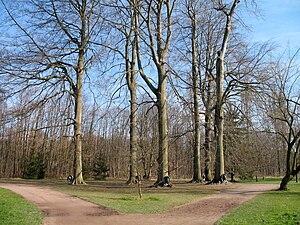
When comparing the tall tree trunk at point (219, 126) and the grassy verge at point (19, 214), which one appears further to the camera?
the tall tree trunk at point (219, 126)

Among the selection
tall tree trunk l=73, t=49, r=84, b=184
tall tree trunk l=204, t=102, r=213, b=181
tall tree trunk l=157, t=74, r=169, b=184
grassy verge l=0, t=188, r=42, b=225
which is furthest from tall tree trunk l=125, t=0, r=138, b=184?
tall tree trunk l=204, t=102, r=213, b=181

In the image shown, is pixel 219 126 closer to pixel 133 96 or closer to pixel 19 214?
pixel 133 96

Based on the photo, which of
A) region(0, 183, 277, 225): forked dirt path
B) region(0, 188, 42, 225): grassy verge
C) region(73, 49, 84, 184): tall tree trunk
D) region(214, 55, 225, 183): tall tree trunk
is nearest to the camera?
region(0, 188, 42, 225): grassy verge

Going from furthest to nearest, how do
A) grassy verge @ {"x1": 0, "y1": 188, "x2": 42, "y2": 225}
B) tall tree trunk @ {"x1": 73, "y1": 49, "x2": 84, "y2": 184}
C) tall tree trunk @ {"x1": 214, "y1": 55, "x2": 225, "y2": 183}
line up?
tall tree trunk @ {"x1": 73, "y1": 49, "x2": 84, "y2": 184} < tall tree trunk @ {"x1": 214, "y1": 55, "x2": 225, "y2": 183} < grassy verge @ {"x1": 0, "y1": 188, "x2": 42, "y2": 225}

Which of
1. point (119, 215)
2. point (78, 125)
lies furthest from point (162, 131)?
point (119, 215)

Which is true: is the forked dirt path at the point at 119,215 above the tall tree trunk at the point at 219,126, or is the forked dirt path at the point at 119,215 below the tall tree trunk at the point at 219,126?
below

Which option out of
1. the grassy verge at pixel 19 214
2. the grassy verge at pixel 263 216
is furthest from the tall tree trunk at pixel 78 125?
the grassy verge at pixel 263 216

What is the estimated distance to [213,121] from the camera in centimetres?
2556

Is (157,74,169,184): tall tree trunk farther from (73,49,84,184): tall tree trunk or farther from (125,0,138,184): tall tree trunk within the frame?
(73,49,84,184): tall tree trunk

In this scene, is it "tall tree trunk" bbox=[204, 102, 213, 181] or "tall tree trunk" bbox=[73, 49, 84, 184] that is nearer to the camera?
"tall tree trunk" bbox=[73, 49, 84, 184]

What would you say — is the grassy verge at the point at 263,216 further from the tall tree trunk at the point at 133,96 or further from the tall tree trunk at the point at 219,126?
the tall tree trunk at the point at 219,126

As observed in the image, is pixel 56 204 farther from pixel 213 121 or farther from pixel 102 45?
pixel 213 121

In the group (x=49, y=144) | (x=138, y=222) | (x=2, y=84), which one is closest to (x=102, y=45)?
(x=2, y=84)

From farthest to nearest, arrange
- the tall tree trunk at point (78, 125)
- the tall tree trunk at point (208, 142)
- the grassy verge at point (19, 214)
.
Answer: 1. the tall tree trunk at point (208, 142)
2. the tall tree trunk at point (78, 125)
3. the grassy verge at point (19, 214)
